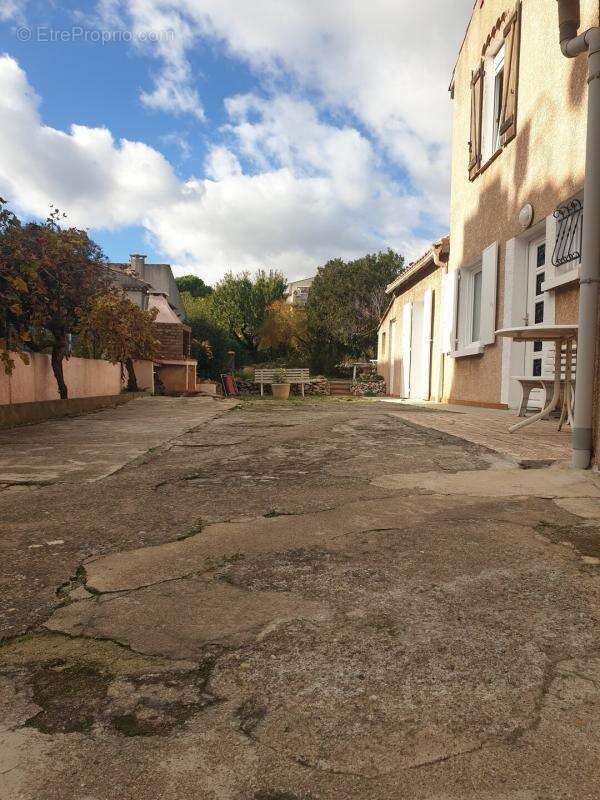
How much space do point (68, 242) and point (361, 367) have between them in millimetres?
17892

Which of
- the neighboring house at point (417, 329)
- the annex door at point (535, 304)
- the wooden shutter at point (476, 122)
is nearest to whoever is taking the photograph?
the annex door at point (535, 304)

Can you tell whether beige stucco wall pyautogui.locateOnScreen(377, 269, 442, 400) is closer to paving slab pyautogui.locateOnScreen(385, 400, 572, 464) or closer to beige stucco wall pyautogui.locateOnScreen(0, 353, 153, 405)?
paving slab pyautogui.locateOnScreen(385, 400, 572, 464)

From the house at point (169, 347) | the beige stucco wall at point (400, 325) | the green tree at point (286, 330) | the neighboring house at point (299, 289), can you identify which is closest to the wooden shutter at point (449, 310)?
the beige stucco wall at point (400, 325)

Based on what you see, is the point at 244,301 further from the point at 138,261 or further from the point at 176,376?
the point at 176,376

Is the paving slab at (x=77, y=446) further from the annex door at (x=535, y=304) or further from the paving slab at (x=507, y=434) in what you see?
the annex door at (x=535, y=304)

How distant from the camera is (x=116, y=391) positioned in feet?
33.7

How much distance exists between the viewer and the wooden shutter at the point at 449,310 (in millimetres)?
8672

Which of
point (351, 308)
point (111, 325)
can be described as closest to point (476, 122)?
point (111, 325)

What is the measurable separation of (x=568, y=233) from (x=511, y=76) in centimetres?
266

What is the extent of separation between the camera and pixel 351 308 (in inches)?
1073

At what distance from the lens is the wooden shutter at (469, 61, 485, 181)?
787 centimetres

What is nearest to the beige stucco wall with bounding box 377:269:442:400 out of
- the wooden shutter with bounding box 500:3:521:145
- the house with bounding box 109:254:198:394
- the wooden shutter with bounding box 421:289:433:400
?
the wooden shutter with bounding box 421:289:433:400

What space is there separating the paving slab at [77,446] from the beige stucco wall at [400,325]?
530cm

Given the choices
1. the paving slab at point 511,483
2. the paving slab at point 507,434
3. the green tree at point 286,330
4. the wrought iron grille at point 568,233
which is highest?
the green tree at point 286,330
